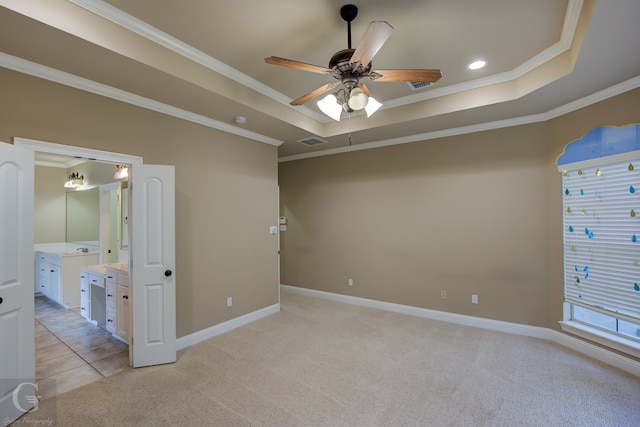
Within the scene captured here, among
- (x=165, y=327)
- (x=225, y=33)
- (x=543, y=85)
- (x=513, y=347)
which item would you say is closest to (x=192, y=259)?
(x=165, y=327)

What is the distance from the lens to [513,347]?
3443 mm

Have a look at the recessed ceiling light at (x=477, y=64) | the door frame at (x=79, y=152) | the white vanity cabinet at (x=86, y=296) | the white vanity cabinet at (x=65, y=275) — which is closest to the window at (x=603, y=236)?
the recessed ceiling light at (x=477, y=64)

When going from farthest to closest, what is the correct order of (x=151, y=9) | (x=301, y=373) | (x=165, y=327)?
1. (x=165, y=327)
2. (x=301, y=373)
3. (x=151, y=9)

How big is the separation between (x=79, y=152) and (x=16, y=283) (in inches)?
47.6

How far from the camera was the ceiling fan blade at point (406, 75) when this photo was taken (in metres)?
2.14

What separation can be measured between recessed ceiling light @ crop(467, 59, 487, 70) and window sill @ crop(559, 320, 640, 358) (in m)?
3.13

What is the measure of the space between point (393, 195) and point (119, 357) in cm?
428

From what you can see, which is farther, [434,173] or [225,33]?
[434,173]

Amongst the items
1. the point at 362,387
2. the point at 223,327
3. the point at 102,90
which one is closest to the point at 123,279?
the point at 223,327

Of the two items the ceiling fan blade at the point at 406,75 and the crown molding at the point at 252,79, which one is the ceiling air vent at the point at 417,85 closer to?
the crown molding at the point at 252,79

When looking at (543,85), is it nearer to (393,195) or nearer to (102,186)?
(393,195)

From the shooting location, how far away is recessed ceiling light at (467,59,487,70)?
9.83 ft

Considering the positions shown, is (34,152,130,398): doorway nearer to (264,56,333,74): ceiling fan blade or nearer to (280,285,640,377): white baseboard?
(264,56,333,74): ceiling fan blade

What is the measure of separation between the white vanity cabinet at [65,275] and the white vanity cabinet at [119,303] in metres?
1.83
